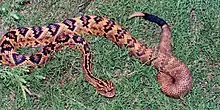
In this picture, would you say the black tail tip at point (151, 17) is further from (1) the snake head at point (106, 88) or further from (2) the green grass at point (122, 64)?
(1) the snake head at point (106, 88)

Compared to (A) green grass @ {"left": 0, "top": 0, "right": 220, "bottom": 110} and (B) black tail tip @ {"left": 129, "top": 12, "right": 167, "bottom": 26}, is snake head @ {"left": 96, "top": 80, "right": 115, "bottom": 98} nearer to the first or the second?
(A) green grass @ {"left": 0, "top": 0, "right": 220, "bottom": 110}

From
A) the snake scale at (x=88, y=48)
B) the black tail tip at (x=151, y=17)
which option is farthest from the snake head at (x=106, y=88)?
the black tail tip at (x=151, y=17)

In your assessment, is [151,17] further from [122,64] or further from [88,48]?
[88,48]

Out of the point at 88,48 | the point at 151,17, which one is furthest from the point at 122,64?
the point at 151,17

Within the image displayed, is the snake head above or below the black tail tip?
below

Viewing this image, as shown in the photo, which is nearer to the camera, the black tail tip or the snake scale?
the snake scale

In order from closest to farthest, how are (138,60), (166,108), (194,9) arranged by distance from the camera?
(166,108) → (138,60) → (194,9)

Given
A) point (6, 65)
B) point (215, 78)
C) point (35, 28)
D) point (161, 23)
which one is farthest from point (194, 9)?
point (6, 65)

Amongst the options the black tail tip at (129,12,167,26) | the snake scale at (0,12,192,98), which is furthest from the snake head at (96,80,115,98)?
the black tail tip at (129,12,167,26)

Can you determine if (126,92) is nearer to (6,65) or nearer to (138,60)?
(138,60)

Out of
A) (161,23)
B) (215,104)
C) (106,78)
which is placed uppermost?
(161,23)
